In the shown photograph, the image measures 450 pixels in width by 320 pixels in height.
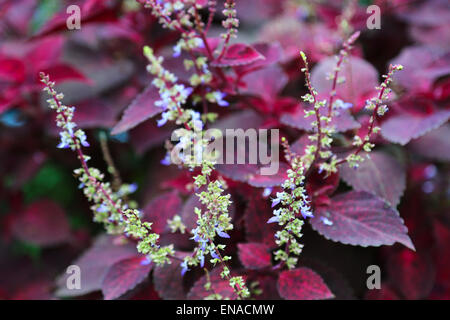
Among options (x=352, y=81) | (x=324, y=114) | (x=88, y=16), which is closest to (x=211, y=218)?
(x=324, y=114)

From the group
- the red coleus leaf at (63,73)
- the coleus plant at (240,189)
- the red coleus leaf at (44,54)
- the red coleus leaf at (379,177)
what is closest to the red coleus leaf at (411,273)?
the coleus plant at (240,189)

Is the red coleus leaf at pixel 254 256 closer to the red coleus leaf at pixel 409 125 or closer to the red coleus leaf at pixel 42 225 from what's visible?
the red coleus leaf at pixel 409 125

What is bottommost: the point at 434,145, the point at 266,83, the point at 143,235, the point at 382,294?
the point at 382,294

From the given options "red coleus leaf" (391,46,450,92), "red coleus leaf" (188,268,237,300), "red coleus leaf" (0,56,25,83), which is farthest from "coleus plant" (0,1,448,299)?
"red coleus leaf" (0,56,25,83)

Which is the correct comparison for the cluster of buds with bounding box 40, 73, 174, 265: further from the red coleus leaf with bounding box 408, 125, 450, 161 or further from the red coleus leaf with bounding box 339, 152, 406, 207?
the red coleus leaf with bounding box 408, 125, 450, 161

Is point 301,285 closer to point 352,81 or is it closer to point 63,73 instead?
point 352,81
